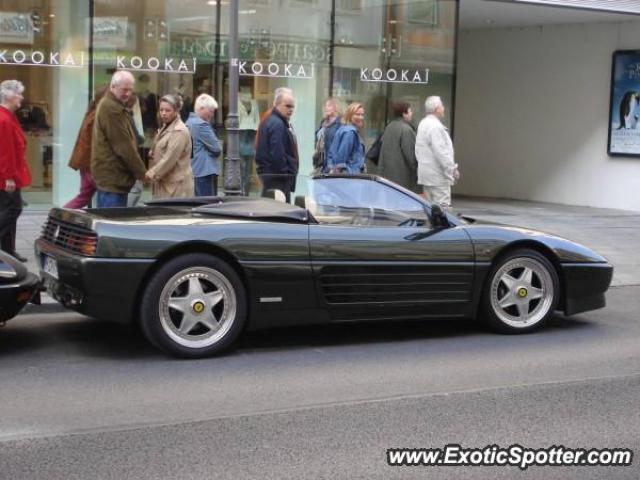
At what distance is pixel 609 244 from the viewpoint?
13.7 meters

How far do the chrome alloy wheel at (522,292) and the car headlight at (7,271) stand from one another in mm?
3580

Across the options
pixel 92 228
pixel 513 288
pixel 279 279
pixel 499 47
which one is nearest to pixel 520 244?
pixel 513 288

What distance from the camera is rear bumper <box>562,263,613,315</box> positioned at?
25.8 ft

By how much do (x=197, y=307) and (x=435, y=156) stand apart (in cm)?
495

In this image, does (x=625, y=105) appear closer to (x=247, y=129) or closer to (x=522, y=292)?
(x=247, y=129)

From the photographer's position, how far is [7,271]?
21.8 feet

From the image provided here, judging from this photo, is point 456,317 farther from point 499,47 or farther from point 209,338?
point 499,47

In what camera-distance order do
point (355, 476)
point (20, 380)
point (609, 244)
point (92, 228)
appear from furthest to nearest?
point (609, 244) < point (92, 228) < point (20, 380) < point (355, 476)

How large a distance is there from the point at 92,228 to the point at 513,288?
332 centimetres

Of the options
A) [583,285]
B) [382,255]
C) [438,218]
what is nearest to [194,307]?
[382,255]

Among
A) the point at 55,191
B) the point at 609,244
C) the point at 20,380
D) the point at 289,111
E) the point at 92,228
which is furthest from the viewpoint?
the point at 55,191

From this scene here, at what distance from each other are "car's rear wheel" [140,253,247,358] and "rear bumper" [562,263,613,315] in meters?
2.76

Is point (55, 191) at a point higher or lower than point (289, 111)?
lower

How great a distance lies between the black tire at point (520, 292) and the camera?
7645 mm
